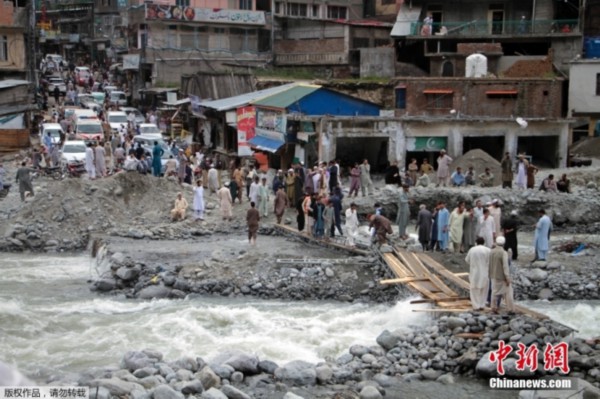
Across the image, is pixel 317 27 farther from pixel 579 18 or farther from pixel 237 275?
pixel 237 275

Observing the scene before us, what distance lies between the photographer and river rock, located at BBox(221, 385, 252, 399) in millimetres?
12241

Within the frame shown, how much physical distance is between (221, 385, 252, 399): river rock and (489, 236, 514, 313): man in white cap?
515 cm

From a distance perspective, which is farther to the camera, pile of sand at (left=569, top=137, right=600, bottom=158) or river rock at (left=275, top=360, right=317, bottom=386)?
pile of sand at (left=569, top=137, right=600, bottom=158)

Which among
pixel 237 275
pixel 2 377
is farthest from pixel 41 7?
pixel 2 377

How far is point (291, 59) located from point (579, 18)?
1728 cm

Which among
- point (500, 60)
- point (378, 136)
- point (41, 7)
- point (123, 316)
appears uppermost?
point (41, 7)

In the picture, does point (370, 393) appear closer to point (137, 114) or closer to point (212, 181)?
point (212, 181)

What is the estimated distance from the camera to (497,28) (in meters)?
43.9

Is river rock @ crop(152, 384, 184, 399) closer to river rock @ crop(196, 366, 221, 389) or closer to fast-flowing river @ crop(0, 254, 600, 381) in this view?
river rock @ crop(196, 366, 221, 389)

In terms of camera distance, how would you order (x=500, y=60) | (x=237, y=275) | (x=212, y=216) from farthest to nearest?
(x=500, y=60)
(x=212, y=216)
(x=237, y=275)

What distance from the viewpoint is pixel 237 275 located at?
19672mm

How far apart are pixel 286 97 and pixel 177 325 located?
17950 mm

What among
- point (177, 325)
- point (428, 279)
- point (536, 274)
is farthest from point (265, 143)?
point (177, 325)

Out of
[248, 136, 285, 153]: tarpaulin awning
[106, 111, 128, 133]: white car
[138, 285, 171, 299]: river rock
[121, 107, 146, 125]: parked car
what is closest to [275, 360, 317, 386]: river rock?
[138, 285, 171, 299]: river rock
